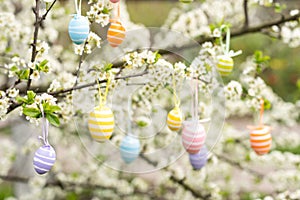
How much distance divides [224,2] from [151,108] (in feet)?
5.63

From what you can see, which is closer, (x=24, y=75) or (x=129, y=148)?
(x=24, y=75)

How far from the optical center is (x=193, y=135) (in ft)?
6.74

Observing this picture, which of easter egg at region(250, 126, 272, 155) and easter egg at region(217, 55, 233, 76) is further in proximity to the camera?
easter egg at region(250, 126, 272, 155)

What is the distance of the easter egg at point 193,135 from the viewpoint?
206cm

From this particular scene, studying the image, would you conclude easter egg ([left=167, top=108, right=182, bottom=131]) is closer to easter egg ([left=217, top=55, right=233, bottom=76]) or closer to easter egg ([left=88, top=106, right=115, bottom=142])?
easter egg ([left=88, top=106, right=115, bottom=142])

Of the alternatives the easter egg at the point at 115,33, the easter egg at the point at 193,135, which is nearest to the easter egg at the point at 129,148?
the easter egg at the point at 193,135

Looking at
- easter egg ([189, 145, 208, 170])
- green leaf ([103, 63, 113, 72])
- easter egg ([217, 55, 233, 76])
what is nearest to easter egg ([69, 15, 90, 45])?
green leaf ([103, 63, 113, 72])

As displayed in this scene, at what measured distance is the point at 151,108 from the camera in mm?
2453

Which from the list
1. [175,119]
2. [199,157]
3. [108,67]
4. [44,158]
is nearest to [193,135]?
[175,119]

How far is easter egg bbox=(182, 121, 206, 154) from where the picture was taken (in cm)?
206

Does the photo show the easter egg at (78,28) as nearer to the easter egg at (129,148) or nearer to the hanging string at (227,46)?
the easter egg at (129,148)

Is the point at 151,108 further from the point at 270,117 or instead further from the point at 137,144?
the point at 270,117

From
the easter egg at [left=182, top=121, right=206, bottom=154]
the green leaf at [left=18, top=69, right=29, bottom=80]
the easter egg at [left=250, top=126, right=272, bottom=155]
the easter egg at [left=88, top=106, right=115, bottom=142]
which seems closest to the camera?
the easter egg at [left=88, top=106, right=115, bottom=142]

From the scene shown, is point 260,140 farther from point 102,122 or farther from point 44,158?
point 44,158
